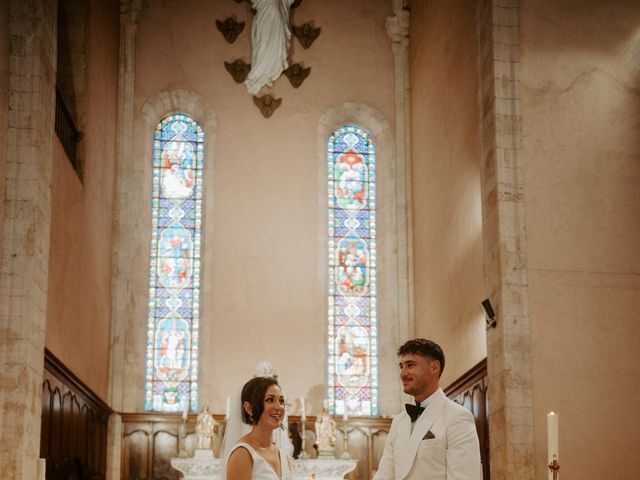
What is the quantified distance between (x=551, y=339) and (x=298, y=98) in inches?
289

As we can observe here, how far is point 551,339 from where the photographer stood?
405 inches

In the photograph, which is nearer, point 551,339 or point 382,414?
point 551,339

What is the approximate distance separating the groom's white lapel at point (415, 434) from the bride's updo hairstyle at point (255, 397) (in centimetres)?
72

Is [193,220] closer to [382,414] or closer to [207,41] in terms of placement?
[207,41]

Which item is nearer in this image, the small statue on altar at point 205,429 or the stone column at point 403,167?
the small statue on altar at point 205,429

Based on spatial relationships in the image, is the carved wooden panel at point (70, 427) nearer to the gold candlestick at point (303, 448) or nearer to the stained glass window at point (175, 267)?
the stained glass window at point (175, 267)

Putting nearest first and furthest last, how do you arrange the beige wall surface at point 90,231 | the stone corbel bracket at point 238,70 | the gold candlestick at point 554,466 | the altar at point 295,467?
Result: the gold candlestick at point 554,466, the beige wall surface at point 90,231, the altar at point 295,467, the stone corbel bracket at point 238,70

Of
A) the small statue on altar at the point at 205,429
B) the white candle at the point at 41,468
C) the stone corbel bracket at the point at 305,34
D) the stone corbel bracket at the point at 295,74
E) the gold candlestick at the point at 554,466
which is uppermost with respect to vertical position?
the stone corbel bracket at the point at 305,34

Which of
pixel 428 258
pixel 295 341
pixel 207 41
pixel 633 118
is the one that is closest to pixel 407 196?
pixel 428 258

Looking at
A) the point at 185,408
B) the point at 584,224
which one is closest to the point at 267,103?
the point at 185,408

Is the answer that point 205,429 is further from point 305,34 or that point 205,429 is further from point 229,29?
point 305,34

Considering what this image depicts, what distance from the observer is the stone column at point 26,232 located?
956cm

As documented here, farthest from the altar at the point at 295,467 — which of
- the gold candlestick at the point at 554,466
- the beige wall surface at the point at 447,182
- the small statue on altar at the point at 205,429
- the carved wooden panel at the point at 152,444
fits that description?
the gold candlestick at the point at 554,466

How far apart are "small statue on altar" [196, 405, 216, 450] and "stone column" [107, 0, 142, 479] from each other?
1429 millimetres
